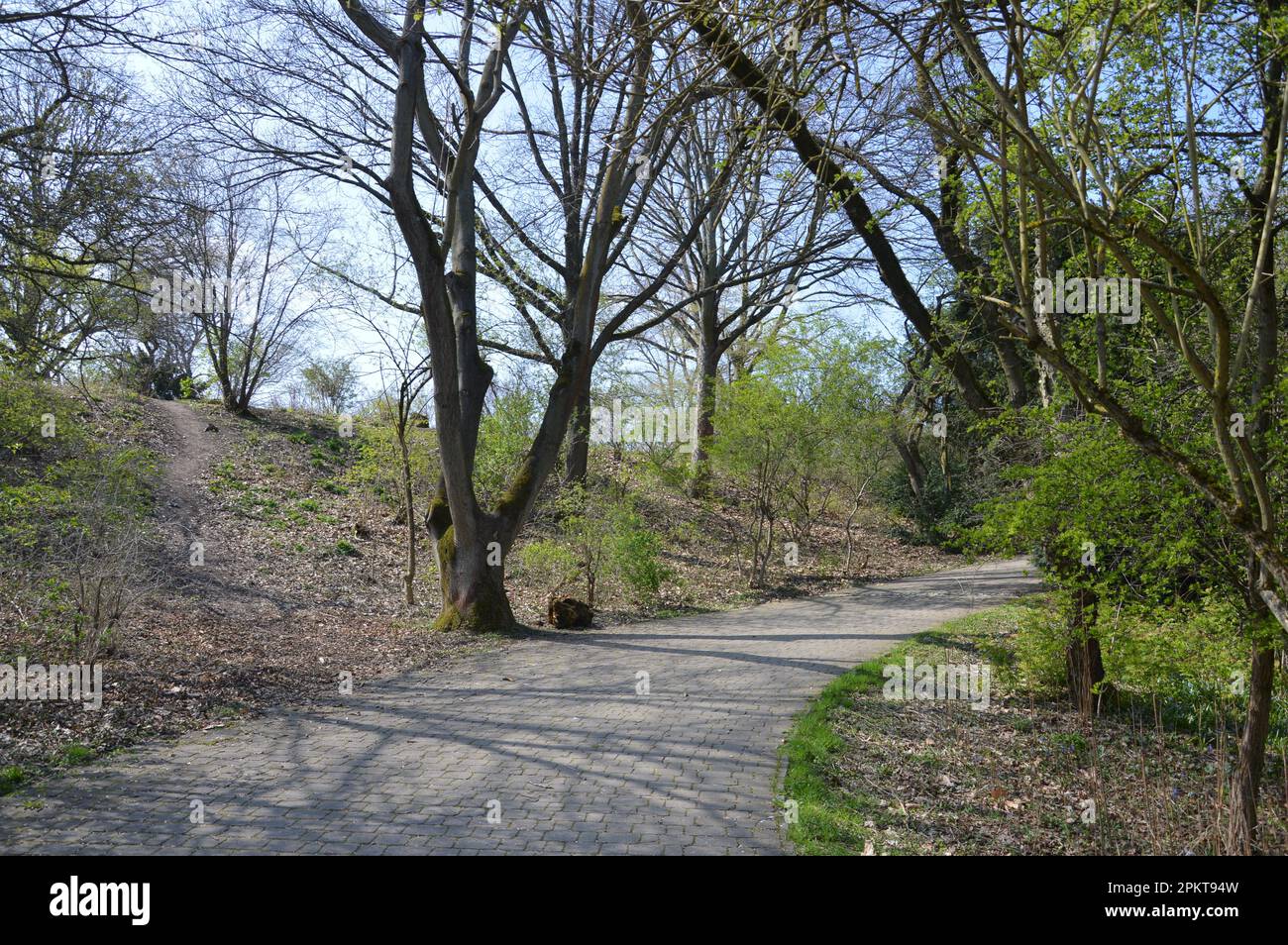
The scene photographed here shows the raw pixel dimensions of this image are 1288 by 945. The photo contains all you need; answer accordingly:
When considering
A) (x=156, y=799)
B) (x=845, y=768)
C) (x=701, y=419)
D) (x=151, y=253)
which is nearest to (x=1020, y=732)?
(x=845, y=768)

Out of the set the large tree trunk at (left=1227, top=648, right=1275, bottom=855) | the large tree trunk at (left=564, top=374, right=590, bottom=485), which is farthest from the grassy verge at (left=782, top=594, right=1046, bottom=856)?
the large tree trunk at (left=564, top=374, right=590, bottom=485)

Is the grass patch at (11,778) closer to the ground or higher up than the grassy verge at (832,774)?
higher up

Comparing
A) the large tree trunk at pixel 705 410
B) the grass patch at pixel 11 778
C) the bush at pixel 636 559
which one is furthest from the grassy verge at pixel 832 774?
the large tree trunk at pixel 705 410

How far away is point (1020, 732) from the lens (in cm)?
884

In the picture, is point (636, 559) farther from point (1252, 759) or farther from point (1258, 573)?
point (1258, 573)

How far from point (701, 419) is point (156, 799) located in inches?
763

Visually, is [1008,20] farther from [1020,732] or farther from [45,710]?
[45,710]

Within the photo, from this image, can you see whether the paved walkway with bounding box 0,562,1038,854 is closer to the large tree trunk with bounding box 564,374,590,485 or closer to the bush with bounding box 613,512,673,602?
the bush with bounding box 613,512,673,602
